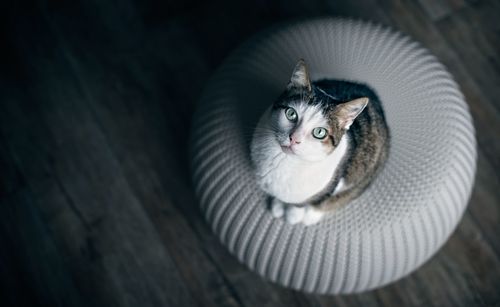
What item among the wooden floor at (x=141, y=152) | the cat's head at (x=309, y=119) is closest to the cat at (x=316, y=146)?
the cat's head at (x=309, y=119)

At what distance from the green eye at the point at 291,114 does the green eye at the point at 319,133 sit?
49 millimetres

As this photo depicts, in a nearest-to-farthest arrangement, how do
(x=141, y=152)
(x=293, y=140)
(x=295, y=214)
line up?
(x=293, y=140)
(x=295, y=214)
(x=141, y=152)

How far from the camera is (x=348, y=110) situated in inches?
33.8

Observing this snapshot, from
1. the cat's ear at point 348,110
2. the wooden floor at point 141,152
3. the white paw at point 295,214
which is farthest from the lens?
the wooden floor at point 141,152

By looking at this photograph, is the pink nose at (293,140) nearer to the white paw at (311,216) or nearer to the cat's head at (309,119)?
the cat's head at (309,119)

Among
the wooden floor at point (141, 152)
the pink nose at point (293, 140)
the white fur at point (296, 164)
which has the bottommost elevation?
the wooden floor at point (141, 152)

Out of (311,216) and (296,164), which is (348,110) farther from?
(311,216)

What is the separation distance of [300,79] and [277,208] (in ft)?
1.08

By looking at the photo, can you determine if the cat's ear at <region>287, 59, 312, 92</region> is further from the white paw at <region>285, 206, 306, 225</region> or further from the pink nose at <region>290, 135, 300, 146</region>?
the white paw at <region>285, 206, 306, 225</region>

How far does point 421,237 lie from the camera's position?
1.06m

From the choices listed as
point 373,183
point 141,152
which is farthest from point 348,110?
point 141,152

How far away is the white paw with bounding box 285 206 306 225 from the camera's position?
1026 millimetres

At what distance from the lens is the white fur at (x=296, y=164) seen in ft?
2.82

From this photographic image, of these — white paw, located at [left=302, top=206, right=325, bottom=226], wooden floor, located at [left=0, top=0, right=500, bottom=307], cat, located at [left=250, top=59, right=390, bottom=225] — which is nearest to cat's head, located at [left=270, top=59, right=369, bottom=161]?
cat, located at [left=250, top=59, right=390, bottom=225]
